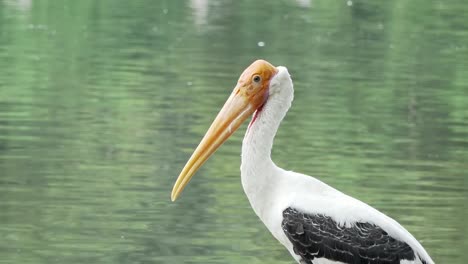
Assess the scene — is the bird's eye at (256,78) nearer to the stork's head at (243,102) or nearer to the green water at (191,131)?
the stork's head at (243,102)

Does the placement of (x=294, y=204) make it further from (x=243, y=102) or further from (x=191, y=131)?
(x=191, y=131)

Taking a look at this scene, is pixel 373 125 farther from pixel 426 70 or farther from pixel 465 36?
pixel 465 36

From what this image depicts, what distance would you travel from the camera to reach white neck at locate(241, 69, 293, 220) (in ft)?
23.9

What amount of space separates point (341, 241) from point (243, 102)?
0.91 meters

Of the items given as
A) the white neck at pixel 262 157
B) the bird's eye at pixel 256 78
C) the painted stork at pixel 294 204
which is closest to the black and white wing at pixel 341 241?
the painted stork at pixel 294 204

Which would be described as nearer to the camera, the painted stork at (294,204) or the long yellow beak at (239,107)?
the painted stork at (294,204)

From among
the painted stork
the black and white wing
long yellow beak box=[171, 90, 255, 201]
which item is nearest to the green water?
long yellow beak box=[171, 90, 255, 201]

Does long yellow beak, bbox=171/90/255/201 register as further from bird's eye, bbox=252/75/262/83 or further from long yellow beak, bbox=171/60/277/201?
bird's eye, bbox=252/75/262/83

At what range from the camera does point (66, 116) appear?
15.7 metres

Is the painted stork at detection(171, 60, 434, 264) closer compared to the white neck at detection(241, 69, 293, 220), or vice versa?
the painted stork at detection(171, 60, 434, 264)

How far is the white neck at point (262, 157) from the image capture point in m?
7.27

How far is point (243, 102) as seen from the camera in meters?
7.45

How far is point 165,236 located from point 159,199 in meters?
1.29

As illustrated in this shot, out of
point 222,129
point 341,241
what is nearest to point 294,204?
point 341,241
